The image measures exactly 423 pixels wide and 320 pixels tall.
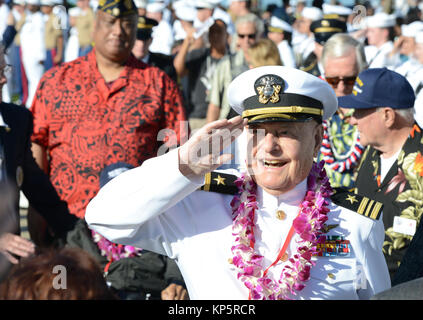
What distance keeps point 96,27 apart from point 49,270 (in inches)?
145

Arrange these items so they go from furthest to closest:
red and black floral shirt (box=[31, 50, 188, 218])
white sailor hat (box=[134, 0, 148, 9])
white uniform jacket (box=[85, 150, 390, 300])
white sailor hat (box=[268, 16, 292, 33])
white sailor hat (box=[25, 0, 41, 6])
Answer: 1. white sailor hat (box=[25, 0, 41, 6])
2. white sailor hat (box=[134, 0, 148, 9])
3. white sailor hat (box=[268, 16, 292, 33])
4. red and black floral shirt (box=[31, 50, 188, 218])
5. white uniform jacket (box=[85, 150, 390, 300])

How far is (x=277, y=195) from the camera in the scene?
3.17 meters

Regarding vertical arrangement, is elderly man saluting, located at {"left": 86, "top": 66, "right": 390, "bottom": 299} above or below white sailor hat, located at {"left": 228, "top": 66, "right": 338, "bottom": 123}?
below

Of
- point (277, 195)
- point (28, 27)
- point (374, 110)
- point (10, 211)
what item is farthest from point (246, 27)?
point (28, 27)

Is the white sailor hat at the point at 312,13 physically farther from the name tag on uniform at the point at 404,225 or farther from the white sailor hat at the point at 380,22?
the name tag on uniform at the point at 404,225

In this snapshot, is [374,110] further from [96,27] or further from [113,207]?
[113,207]

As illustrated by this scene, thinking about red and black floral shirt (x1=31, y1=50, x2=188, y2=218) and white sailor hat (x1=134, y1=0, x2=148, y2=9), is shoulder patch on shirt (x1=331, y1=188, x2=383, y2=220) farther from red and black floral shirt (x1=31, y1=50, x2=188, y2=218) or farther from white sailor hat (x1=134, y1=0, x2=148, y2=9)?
white sailor hat (x1=134, y1=0, x2=148, y2=9)

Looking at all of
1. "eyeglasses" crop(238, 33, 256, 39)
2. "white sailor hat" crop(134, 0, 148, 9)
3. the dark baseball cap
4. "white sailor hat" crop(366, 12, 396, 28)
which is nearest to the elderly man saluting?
the dark baseball cap

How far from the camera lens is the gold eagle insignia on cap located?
10.1 feet

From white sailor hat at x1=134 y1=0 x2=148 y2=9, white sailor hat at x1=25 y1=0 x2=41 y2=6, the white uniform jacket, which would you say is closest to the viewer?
the white uniform jacket

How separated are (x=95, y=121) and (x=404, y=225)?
7.30 feet

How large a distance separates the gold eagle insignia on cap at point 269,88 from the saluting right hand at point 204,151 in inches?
12.7

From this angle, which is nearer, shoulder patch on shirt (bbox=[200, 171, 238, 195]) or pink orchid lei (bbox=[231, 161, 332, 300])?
pink orchid lei (bbox=[231, 161, 332, 300])

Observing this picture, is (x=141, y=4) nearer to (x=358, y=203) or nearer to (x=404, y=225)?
(x=404, y=225)
